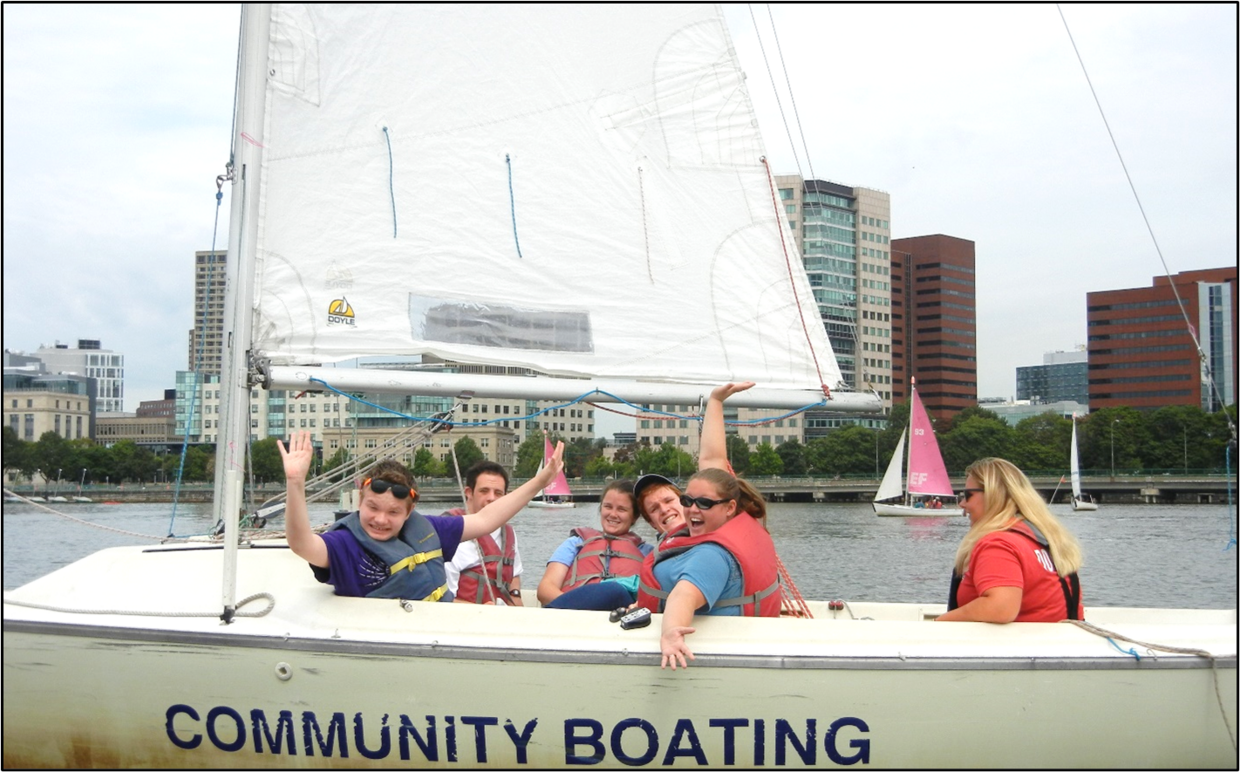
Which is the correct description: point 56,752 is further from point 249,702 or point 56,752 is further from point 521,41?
point 521,41

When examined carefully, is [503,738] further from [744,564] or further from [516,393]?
[516,393]

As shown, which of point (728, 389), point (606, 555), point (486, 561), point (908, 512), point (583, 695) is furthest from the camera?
Result: point (908, 512)

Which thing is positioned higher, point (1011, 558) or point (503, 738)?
point (1011, 558)

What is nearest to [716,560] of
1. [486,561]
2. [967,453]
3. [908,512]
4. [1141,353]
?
[486,561]

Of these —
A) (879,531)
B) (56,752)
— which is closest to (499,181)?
(56,752)

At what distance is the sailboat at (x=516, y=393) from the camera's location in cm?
407

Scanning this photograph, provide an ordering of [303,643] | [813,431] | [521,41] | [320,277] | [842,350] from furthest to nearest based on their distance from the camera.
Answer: [813,431] < [842,350] < [521,41] < [320,277] < [303,643]

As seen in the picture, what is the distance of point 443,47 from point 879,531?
1302 inches

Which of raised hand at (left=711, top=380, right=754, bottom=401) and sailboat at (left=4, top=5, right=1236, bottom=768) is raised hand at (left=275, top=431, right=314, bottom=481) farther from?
raised hand at (left=711, top=380, right=754, bottom=401)

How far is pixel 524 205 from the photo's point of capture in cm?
614

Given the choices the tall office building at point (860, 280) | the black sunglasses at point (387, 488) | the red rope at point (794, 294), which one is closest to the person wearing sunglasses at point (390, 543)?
the black sunglasses at point (387, 488)

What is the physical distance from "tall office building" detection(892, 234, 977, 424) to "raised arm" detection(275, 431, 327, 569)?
124 meters

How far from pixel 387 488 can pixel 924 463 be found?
131 ft

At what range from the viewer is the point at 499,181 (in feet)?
20.1
